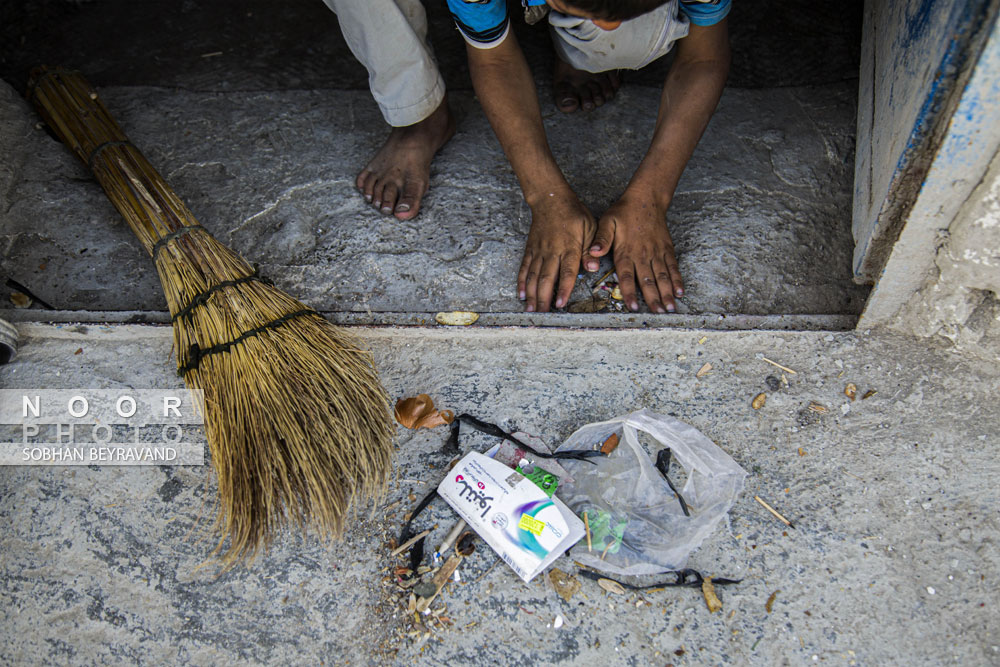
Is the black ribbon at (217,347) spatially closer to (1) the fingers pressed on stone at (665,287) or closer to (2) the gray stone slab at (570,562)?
(2) the gray stone slab at (570,562)

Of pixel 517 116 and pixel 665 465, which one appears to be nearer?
pixel 665 465

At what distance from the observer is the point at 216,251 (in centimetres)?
166

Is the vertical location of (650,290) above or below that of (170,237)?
below

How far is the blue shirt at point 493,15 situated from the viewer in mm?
1729

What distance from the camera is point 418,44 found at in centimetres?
193

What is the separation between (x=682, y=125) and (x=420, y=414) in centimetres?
105

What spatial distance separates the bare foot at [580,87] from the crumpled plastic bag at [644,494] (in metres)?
1.15

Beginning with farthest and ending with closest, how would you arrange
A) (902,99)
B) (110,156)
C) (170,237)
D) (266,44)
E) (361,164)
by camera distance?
(266,44)
(361,164)
(110,156)
(170,237)
(902,99)

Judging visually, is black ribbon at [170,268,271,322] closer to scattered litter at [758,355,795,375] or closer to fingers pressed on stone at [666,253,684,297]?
fingers pressed on stone at [666,253,684,297]

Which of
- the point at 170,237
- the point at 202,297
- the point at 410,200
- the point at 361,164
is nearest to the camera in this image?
the point at 202,297

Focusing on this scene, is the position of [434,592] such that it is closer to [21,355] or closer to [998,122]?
[21,355]

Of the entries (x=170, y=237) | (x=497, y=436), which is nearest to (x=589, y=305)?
(x=497, y=436)

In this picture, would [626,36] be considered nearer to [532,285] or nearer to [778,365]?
[532,285]

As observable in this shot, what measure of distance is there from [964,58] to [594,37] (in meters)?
0.92
